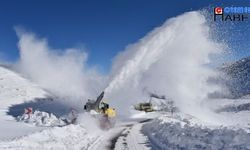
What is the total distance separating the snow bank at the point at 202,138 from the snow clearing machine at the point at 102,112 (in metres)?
9.00

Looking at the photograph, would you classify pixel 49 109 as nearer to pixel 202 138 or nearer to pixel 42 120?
pixel 42 120

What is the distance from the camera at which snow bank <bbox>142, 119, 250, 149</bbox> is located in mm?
14227

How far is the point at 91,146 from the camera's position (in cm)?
A: 2020

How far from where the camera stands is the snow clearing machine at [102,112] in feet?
103

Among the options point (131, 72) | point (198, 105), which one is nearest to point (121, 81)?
point (131, 72)

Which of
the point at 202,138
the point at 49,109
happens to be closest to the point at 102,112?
the point at 202,138

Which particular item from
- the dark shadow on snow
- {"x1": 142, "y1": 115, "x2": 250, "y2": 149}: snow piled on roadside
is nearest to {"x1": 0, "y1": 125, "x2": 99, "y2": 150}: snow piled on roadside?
{"x1": 142, "y1": 115, "x2": 250, "y2": 149}: snow piled on roadside

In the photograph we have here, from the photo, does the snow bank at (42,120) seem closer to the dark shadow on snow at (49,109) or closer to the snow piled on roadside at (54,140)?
the snow piled on roadside at (54,140)

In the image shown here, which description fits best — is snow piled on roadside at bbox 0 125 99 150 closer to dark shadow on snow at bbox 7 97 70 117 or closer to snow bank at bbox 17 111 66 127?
snow bank at bbox 17 111 66 127

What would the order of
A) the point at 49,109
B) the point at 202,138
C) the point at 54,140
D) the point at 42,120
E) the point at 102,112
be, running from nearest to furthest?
1. the point at 202,138
2. the point at 54,140
3. the point at 102,112
4. the point at 42,120
5. the point at 49,109

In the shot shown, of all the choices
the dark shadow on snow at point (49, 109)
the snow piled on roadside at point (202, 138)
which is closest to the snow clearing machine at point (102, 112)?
the snow piled on roadside at point (202, 138)

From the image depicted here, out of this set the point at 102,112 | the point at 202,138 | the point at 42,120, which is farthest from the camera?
the point at 42,120

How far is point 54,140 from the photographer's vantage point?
2011cm

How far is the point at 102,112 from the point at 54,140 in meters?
12.5
